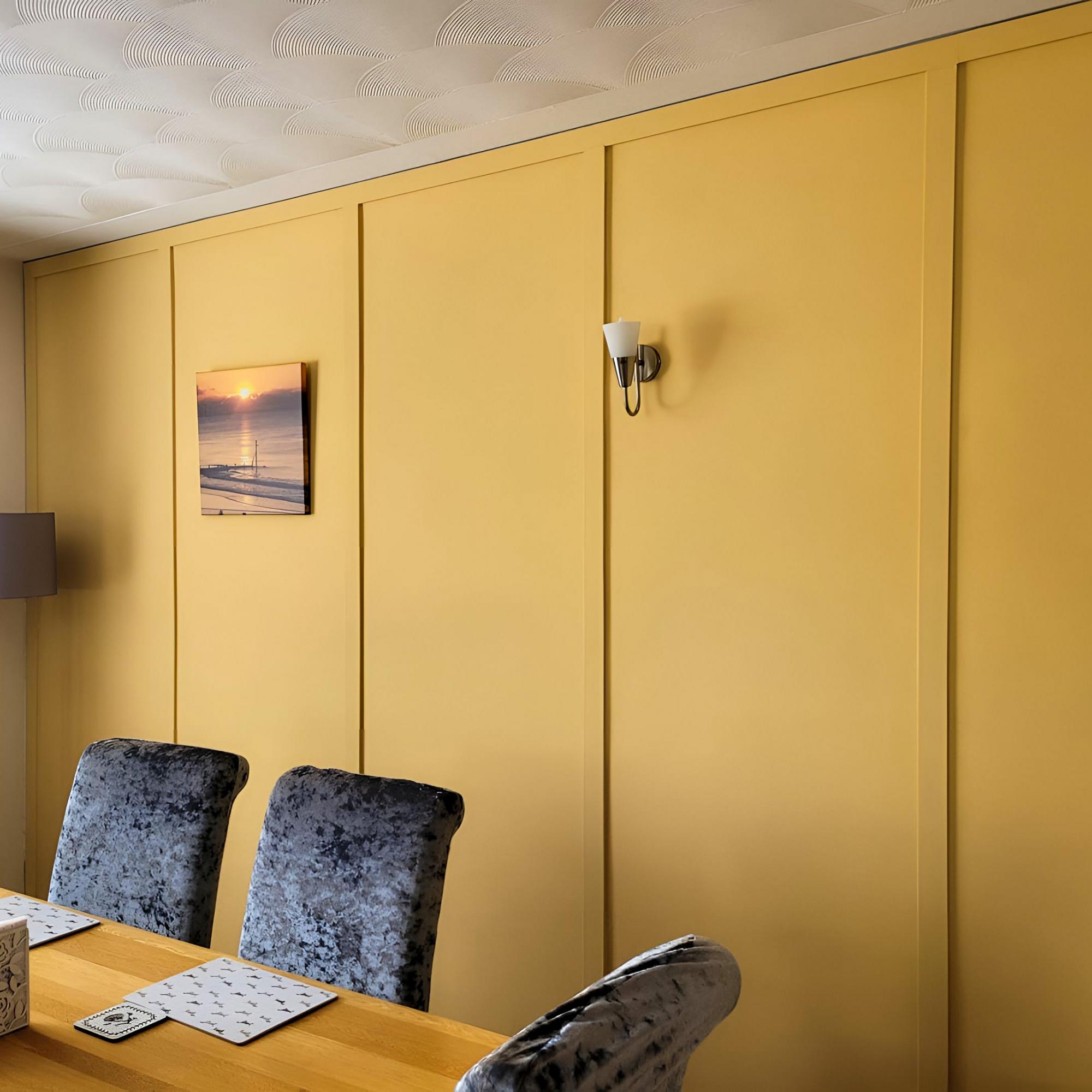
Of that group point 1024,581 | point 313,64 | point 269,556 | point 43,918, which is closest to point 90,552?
point 269,556

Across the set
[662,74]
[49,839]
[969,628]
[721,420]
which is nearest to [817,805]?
[969,628]

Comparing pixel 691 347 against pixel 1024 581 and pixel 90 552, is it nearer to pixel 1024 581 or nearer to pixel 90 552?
pixel 1024 581

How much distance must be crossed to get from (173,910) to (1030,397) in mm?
2125

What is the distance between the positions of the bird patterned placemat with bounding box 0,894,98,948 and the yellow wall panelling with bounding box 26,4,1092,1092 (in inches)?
43.4

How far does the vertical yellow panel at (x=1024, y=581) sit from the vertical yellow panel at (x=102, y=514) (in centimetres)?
264

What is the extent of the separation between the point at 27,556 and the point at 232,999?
2.34m

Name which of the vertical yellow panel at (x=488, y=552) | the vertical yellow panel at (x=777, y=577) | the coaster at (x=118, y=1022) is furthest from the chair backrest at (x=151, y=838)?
the vertical yellow panel at (x=777, y=577)

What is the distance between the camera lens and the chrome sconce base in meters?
2.43

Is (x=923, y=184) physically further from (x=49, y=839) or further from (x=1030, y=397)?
(x=49, y=839)

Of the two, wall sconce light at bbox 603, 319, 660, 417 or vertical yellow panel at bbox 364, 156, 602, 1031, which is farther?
Answer: vertical yellow panel at bbox 364, 156, 602, 1031

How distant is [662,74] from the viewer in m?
2.30

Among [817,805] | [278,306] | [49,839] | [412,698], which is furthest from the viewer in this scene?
[49,839]

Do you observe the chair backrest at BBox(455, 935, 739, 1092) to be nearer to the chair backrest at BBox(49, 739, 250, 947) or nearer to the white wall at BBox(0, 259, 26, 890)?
the chair backrest at BBox(49, 739, 250, 947)

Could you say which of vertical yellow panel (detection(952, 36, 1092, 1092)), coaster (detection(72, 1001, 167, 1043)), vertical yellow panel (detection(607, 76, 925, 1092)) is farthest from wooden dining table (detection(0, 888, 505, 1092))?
vertical yellow panel (detection(952, 36, 1092, 1092))
